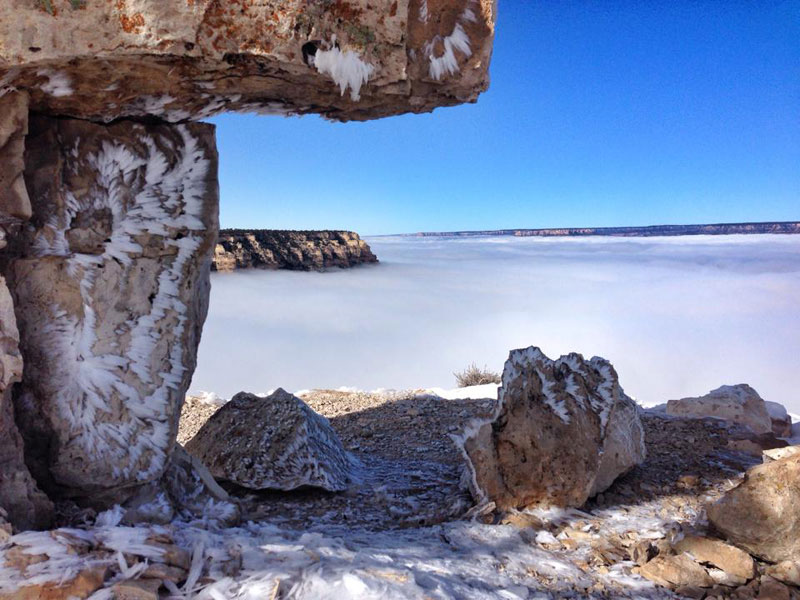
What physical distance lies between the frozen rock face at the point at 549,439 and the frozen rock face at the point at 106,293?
197cm

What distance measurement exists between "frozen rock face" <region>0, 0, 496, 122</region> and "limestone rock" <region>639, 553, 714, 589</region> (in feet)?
7.92

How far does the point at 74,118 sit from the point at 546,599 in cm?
296

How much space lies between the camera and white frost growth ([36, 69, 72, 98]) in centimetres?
210

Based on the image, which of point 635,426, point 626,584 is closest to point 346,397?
point 635,426

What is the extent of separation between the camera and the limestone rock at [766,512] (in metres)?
2.56

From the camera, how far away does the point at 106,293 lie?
101 inches

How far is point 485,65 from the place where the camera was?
96.7 inches

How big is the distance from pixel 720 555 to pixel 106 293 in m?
3.23

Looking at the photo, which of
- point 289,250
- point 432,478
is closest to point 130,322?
point 432,478

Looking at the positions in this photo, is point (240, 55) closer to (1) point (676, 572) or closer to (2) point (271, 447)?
(2) point (271, 447)

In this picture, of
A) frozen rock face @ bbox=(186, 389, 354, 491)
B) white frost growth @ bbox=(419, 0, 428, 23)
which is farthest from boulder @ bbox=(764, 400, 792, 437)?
white frost growth @ bbox=(419, 0, 428, 23)

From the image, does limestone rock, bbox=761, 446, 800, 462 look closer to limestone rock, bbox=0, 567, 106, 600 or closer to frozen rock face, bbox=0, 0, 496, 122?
frozen rock face, bbox=0, 0, 496, 122

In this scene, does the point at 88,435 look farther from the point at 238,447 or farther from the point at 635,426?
the point at 635,426

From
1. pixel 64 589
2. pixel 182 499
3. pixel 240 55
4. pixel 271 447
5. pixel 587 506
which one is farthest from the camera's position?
pixel 271 447
